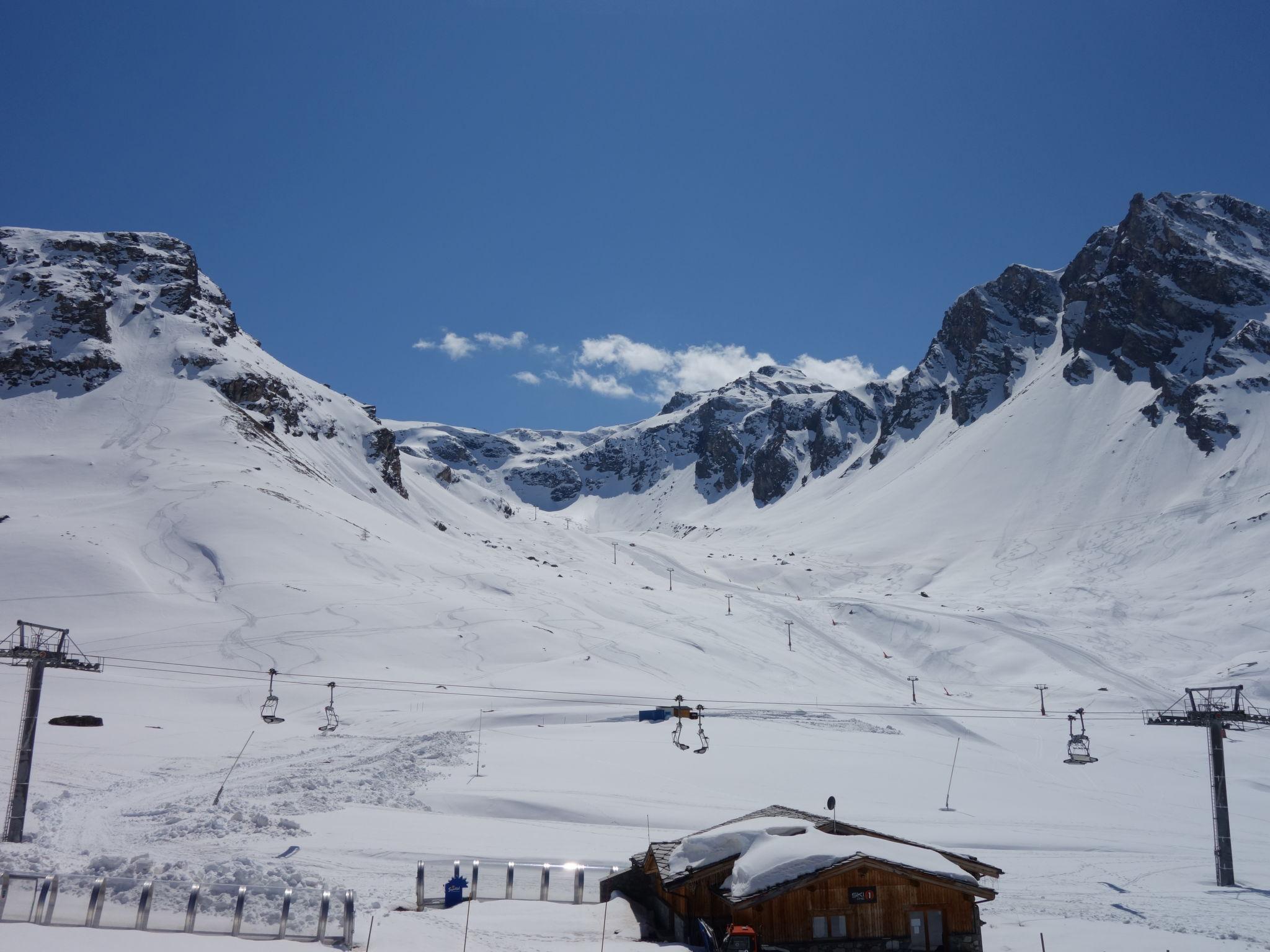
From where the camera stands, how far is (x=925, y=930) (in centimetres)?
2139

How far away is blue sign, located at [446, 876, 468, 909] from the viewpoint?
21.5 m

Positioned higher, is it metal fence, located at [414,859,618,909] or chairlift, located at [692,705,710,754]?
chairlift, located at [692,705,710,754]

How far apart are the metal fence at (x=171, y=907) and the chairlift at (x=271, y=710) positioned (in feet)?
Result: 82.0

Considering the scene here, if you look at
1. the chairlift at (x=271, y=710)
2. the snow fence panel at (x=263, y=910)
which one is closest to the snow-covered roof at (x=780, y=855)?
the snow fence panel at (x=263, y=910)

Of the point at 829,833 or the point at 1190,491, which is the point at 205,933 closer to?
the point at 829,833

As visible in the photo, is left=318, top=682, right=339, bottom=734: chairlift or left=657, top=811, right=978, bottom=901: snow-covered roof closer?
left=657, top=811, right=978, bottom=901: snow-covered roof

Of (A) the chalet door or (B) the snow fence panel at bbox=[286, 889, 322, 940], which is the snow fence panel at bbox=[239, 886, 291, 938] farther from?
(A) the chalet door

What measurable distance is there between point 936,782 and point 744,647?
35.0m

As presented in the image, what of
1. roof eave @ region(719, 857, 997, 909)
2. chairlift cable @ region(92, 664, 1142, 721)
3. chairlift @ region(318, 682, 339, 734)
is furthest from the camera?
chairlift cable @ region(92, 664, 1142, 721)

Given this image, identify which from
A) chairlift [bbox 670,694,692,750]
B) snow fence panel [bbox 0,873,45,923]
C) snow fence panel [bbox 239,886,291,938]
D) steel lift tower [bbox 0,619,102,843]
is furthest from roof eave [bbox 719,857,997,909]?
chairlift [bbox 670,694,692,750]

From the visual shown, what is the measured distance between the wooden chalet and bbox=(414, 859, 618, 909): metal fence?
241 centimetres

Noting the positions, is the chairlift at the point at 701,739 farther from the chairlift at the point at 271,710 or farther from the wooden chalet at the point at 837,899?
the chairlift at the point at 271,710

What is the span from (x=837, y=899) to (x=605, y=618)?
62074 millimetres

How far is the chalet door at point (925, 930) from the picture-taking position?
2131 centimetres
